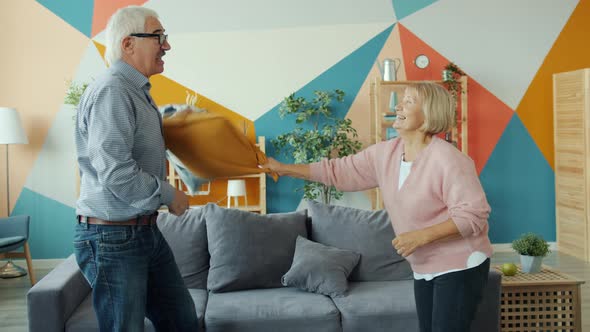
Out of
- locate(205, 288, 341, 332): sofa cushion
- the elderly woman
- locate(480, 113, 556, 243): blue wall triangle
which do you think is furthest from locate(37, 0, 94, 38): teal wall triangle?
the elderly woman

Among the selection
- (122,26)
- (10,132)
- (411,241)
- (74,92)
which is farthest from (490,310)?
(10,132)

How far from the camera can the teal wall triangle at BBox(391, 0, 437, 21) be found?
267 inches

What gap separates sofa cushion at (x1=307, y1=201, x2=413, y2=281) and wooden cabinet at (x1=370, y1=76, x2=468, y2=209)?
2.68m

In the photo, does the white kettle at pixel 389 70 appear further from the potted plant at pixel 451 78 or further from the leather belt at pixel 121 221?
the leather belt at pixel 121 221

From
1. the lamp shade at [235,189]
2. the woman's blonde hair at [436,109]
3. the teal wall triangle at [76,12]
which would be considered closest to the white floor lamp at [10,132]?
the teal wall triangle at [76,12]

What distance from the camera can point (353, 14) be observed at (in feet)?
22.1

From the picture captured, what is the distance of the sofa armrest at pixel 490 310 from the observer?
10.9 ft

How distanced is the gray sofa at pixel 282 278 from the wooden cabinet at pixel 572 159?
11.3ft

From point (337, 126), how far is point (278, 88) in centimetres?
74

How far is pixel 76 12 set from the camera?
6.58m

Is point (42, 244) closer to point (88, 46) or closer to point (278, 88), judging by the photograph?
point (88, 46)

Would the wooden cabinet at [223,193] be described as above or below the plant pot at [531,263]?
above

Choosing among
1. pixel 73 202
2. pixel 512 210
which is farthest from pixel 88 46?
pixel 512 210

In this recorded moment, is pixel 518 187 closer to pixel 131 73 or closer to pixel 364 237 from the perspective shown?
pixel 364 237
